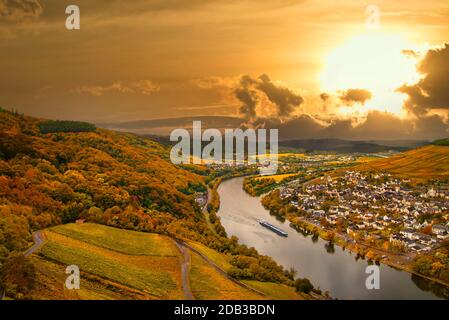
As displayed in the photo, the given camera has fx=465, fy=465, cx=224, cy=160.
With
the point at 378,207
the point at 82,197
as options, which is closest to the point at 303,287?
the point at 82,197

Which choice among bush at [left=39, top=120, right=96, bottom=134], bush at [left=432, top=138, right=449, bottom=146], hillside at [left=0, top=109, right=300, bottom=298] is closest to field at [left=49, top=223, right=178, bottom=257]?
hillside at [left=0, top=109, right=300, bottom=298]

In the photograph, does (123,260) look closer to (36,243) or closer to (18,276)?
(36,243)

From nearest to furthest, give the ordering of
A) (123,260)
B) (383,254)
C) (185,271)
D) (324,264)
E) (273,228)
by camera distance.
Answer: (185,271) → (123,260) → (324,264) → (383,254) → (273,228)

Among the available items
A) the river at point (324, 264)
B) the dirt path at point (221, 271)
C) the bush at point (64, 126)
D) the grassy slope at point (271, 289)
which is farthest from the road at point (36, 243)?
the bush at point (64, 126)

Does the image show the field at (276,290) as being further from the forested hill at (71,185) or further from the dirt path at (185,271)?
the forested hill at (71,185)

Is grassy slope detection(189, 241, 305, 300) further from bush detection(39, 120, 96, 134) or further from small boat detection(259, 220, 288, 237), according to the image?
bush detection(39, 120, 96, 134)
